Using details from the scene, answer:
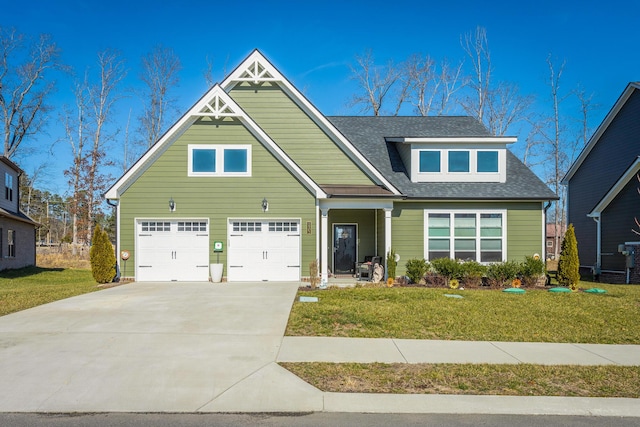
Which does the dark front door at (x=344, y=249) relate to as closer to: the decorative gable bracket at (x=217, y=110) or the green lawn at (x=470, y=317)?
the green lawn at (x=470, y=317)

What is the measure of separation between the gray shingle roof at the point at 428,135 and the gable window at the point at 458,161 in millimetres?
562

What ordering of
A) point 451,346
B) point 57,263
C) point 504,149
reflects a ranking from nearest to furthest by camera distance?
point 451,346
point 504,149
point 57,263

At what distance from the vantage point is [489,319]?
1059cm

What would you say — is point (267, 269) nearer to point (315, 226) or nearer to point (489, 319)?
point (315, 226)

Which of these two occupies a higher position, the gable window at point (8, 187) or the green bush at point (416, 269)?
the gable window at point (8, 187)

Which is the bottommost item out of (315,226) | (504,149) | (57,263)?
(57,263)

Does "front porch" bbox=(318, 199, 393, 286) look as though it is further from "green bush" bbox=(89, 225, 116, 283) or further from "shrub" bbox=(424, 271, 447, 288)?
"green bush" bbox=(89, 225, 116, 283)

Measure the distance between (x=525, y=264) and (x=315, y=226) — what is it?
7235 millimetres

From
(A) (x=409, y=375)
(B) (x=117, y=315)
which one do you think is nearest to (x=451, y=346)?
(A) (x=409, y=375)

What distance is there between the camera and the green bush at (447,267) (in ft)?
55.7

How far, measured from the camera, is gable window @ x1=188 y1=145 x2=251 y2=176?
56.4ft

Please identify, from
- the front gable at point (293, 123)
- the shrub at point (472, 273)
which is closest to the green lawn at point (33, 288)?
the front gable at point (293, 123)

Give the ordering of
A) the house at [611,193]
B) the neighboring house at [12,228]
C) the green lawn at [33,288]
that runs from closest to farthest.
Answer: the green lawn at [33,288] < the house at [611,193] < the neighboring house at [12,228]

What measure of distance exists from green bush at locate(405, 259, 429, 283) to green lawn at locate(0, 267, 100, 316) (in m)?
10.0
